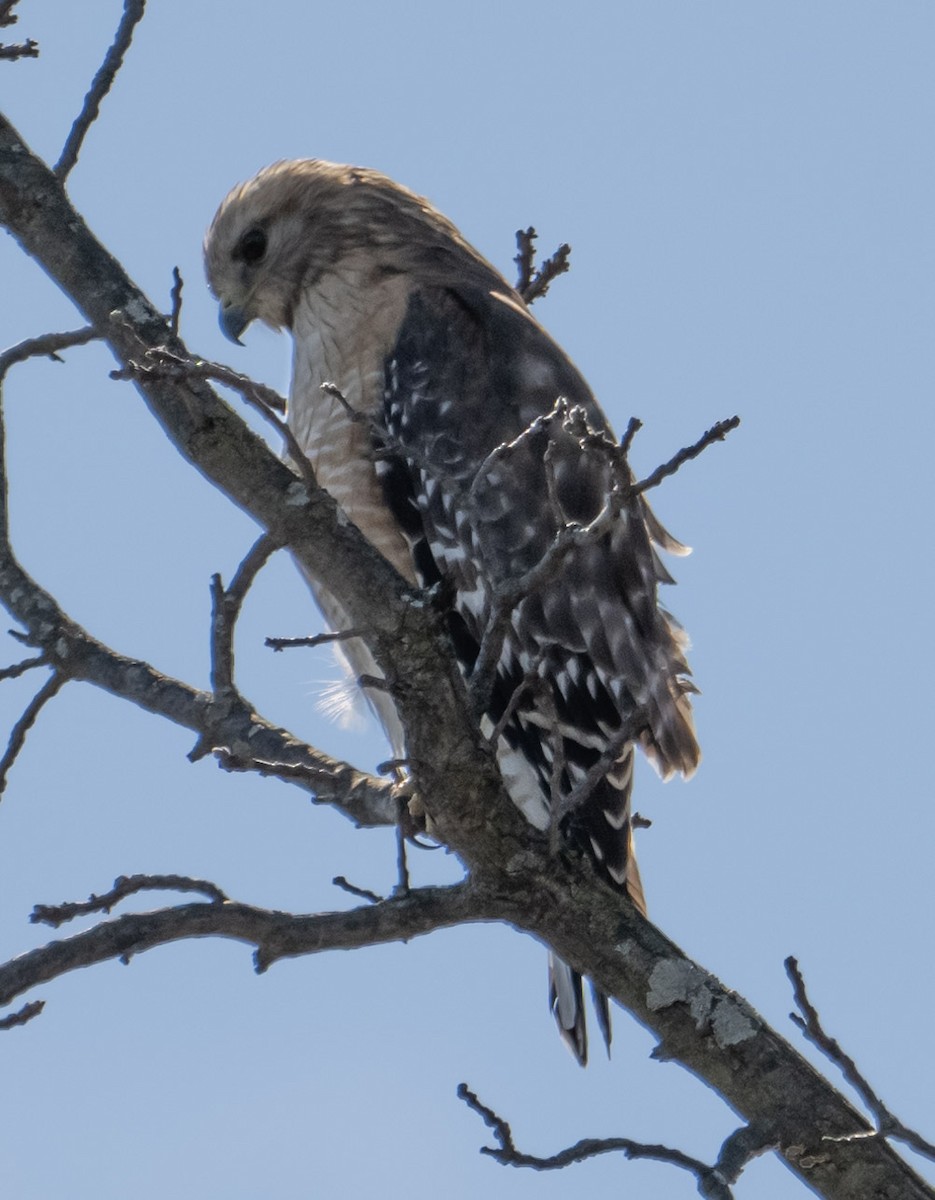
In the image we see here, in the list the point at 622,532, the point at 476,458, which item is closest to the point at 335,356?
the point at 476,458

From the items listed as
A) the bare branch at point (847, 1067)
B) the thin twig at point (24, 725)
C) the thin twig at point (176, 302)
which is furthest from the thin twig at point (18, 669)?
the bare branch at point (847, 1067)

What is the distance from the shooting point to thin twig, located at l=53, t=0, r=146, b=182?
364 cm

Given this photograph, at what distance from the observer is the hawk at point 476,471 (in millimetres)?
4848

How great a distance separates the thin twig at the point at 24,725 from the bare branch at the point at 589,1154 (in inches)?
51.4

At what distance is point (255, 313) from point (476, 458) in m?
1.45

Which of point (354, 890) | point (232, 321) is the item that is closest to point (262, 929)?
point (354, 890)

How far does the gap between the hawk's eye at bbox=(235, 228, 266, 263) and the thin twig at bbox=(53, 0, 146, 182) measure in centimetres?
247

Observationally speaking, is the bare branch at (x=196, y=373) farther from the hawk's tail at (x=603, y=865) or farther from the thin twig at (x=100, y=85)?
the hawk's tail at (x=603, y=865)

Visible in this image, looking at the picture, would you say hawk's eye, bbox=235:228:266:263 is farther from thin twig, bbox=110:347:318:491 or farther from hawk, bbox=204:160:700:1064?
thin twig, bbox=110:347:318:491

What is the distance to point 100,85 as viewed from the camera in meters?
3.67

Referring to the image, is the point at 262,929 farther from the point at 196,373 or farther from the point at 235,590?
the point at 196,373

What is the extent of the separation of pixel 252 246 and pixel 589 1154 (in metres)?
4.02

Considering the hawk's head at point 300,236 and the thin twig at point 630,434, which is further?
the hawk's head at point 300,236

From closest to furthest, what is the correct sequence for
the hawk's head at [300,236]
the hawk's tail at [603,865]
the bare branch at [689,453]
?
the bare branch at [689,453]
the hawk's tail at [603,865]
the hawk's head at [300,236]
